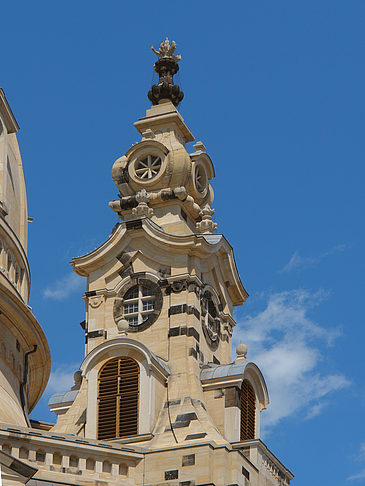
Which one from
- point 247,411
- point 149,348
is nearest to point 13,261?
point 149,348

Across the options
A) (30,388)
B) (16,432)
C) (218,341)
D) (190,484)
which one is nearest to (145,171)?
(218,341)

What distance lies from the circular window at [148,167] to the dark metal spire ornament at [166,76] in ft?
12.5

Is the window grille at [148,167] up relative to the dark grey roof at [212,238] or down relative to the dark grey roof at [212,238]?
up

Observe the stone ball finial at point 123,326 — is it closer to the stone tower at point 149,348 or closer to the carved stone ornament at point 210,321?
the stone tower at point 149,348

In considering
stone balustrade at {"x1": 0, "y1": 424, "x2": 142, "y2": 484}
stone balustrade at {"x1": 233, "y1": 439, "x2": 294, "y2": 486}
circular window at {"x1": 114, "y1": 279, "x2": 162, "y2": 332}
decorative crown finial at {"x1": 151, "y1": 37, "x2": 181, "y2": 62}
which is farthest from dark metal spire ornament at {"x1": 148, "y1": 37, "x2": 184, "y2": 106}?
stone balustrade at {"x1": 0, "y1": 424, "x2": 142, "y2": 484}

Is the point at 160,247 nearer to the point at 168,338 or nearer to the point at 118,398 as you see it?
the point at 168,338

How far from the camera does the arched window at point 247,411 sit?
49.0 meters

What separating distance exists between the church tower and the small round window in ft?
0.15

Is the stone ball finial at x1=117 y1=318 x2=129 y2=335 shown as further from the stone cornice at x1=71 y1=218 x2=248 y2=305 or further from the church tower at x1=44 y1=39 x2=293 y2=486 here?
the stone cornice at x1=71 y1=218 x2=248 y2=305

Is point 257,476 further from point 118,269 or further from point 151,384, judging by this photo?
point 118,269

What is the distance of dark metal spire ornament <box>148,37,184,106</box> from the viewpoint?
188ft

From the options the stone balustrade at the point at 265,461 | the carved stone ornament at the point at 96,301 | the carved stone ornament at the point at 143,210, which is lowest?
the stone balustrade at the point at 265,461

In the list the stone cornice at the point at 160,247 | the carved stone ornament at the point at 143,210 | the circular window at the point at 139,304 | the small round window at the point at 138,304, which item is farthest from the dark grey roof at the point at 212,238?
the small round window at the point at 138,304

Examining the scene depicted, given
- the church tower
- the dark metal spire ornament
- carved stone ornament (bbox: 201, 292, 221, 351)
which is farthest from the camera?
the dark metal spire ornament
